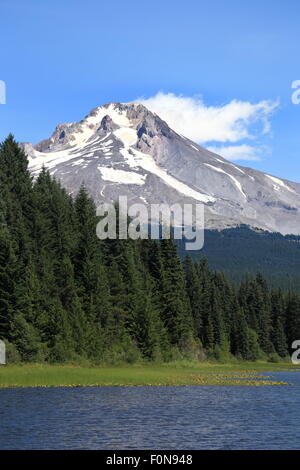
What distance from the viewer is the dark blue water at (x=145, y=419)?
111ft

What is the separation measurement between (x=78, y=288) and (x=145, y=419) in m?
45.1

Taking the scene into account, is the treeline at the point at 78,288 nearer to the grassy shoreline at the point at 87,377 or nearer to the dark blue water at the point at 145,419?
the grassy shoreline at the point at 87,377

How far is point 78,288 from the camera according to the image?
8594 cm

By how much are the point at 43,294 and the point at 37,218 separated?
13.9 m

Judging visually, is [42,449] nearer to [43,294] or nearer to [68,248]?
[43,294]

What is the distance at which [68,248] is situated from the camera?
3514 inches

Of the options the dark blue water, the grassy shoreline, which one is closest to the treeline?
the grassy shoreline

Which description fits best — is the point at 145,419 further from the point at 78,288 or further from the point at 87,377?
the point at 78,288

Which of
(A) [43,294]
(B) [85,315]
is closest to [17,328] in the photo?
(A) [43,294]

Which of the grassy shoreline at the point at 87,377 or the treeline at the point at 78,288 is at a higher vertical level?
the treeline at the point at 78,288

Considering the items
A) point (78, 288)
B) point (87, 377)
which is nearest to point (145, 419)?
point (87, 377)

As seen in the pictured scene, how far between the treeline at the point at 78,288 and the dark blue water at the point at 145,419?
16319mm

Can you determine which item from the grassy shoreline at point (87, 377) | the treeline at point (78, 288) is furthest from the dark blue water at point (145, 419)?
the treeline at point (78, 288)

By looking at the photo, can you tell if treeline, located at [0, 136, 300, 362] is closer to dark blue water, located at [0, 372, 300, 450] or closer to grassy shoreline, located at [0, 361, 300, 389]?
grassy shoreline, located at [0, 361, 300, 389]
